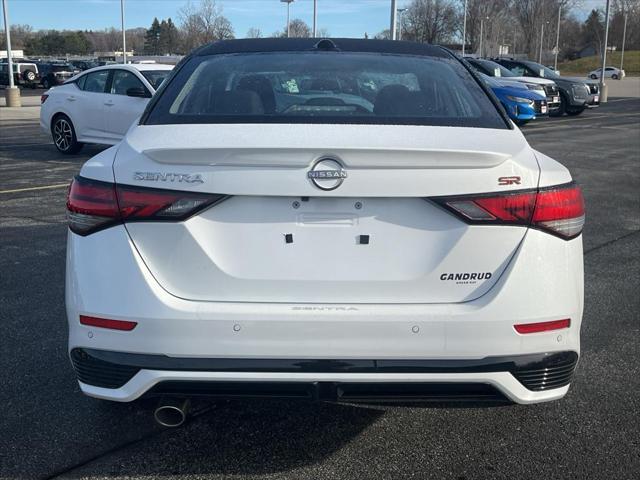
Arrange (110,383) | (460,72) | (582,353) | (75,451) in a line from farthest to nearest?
(582,353) < (460,72) < (75,451) < (110,383)

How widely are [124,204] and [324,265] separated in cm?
73

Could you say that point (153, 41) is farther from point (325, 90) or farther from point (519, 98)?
point (325, 90)

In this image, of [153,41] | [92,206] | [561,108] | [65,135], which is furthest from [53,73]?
[153,41]

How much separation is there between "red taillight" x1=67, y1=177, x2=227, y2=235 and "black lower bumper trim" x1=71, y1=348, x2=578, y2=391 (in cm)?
48

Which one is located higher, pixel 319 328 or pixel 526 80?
pixel 526 80

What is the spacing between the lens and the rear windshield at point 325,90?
3.11 meters

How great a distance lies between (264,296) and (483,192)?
842 mm

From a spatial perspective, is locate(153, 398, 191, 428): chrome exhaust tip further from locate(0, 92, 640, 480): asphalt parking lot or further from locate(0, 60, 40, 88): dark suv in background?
locate(0, 60, 40, 88): dark suv in background

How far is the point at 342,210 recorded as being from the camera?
262 centimetres

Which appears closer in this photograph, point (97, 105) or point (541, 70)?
point (97, 105)

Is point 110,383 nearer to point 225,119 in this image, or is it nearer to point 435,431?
point 225,119

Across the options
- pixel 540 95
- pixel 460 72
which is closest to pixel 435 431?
pixel 460 72

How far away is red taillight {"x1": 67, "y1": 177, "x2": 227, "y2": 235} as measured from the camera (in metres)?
2.62

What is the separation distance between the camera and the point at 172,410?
9.57 ft
